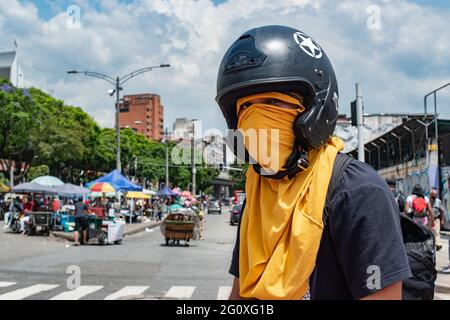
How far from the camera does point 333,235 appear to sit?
1.69 m

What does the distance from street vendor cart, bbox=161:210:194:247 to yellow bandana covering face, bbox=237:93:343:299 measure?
1639 cm

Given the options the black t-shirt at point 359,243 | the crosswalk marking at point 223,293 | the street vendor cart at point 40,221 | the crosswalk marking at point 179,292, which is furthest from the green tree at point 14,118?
the black t-shirt at point 359,243

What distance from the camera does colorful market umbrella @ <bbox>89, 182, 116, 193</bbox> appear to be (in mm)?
24312

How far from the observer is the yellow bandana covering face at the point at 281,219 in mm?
1695

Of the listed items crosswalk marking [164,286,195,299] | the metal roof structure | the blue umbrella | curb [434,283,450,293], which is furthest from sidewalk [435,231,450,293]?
the blue umbrella

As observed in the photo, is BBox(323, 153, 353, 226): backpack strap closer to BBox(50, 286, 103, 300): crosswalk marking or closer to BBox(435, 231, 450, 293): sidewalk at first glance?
BBox(50, 286, 103, 300): crosswalk marking

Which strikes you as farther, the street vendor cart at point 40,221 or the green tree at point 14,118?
the green tree at point 14,118

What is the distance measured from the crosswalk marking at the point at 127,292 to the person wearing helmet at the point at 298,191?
6352mm

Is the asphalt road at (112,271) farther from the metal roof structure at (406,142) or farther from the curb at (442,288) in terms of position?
the metal roof structure at (406,142)

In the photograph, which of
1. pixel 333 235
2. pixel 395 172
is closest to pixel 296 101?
pixel 333 235

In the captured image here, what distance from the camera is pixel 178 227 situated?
18297 millimetres

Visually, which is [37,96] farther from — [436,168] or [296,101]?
[296,101]

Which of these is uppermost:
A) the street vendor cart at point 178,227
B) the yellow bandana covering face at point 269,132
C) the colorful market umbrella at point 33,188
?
the yellow bandana covering face at point 269,132
